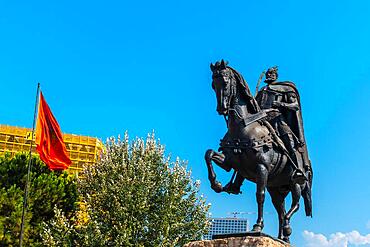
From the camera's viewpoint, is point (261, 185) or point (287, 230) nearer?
point (261, 185)

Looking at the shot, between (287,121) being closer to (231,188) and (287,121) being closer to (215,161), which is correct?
(231,188)

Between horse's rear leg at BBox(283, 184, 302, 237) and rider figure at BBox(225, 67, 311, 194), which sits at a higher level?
rider figure at BBox(225, 67, 311, 194)

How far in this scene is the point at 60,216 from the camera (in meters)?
27.8

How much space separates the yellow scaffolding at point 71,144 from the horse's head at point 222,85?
4672 centimetres

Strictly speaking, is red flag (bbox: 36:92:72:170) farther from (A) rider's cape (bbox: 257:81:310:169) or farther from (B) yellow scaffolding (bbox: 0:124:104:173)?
(B) yellow scaffolding (bbox: 0:124:104:173)

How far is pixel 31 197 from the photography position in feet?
94.3

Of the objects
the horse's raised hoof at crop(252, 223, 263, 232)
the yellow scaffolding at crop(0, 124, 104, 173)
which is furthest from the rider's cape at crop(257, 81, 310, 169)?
the yellow scaffolding at crop(0, 124, 104, 173)

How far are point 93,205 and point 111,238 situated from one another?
2.30m

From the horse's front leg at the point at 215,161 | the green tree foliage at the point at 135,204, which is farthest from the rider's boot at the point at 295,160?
the green tree foliage at the point at 135,204

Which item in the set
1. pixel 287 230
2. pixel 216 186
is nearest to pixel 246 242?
pixel 216 186

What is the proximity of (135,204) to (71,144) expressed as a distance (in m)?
32.1

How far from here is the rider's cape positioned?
11.6 m

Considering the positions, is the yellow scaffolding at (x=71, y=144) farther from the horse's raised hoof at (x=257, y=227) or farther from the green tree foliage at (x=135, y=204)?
the horse's raised hoof at (x=257, y=227)

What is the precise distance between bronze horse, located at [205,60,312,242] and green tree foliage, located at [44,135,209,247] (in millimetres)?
15978
